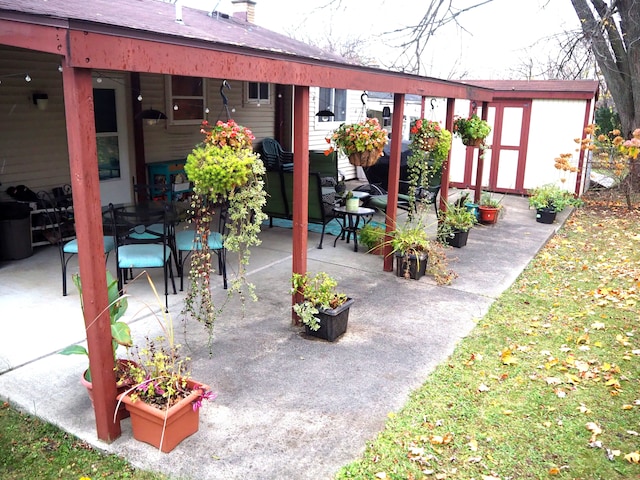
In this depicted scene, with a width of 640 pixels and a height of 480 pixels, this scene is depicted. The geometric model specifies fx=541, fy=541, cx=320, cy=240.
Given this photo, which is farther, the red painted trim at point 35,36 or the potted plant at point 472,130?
the potted plant at point 472,130

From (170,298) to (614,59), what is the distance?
11175mm

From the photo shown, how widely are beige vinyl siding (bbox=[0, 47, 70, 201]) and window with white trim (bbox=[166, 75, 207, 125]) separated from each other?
6.29ft

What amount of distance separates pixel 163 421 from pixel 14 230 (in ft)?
13.6

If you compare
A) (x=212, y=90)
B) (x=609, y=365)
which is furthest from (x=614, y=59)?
(x=609, y=365)

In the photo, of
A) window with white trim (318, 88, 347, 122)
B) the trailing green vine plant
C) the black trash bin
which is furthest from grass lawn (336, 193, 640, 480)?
window with white trim (318, 88, 347, 122)

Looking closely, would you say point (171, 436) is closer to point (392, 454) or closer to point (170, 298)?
point (392, 454)

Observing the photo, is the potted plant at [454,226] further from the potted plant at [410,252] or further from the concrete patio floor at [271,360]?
the potted plant at [410,252]

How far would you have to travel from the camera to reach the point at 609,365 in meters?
4.12

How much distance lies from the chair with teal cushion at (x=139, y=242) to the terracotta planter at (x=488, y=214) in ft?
17.8

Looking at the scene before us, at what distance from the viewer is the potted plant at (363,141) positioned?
5371 millimetres

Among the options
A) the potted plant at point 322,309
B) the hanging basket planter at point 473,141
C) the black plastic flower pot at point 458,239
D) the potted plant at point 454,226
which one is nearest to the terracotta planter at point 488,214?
the hanging basket planter at point 473,141

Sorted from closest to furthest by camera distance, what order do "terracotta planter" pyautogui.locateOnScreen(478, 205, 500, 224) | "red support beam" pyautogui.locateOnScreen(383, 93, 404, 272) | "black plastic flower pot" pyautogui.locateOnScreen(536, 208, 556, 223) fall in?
1. "red support beam" pyautogui.locateOnScreen(383, 93, 404, 272)
2. "terracotta planter" pyautogui.locateOnScreen(478, 205, 500, 224)
3. "black plastic flower pot" pyautogui.locateOnScreen(536, 208, 556, 223)

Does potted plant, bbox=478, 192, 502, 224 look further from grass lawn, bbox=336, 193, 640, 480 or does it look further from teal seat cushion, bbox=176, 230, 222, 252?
teal seat cushion, bbox=176, 230, 222, 252

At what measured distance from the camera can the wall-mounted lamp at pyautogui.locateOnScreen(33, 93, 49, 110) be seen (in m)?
6.53
